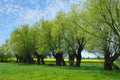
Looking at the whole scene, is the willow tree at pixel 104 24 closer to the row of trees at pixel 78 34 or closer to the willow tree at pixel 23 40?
the row of trees at pixel 78 34

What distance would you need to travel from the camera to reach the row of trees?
3547cm

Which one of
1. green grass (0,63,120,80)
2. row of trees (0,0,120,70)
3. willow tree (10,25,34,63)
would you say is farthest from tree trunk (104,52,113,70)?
willow tree (10,25,34,63)

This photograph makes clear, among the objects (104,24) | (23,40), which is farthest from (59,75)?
(23,40)

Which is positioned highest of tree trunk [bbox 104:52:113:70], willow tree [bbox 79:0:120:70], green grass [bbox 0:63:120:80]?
willow tree [bbox 79:0:120:70]

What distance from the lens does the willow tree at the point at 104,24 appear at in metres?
34.7

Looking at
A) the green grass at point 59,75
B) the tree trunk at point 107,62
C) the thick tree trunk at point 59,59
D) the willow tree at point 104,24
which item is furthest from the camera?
the thick tree trunk at point 59,59

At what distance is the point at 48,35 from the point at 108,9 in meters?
40.0

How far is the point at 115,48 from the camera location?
44406 millimetres

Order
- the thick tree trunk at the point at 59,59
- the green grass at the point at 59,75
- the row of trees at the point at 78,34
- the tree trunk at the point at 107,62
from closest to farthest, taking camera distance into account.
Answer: the green grass at the point at 59,75 → the row of trees at the point at 78,34 → the tree trunk at the point at 107,62 → the thick tree trunk at the point at 59,59

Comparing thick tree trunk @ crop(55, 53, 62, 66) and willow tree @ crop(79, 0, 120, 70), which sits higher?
willow tree @ crop(79, 0, 120, 70)

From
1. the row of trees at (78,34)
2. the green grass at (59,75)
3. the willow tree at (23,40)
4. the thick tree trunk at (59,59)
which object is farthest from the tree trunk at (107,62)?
the willow tree at (23,40)

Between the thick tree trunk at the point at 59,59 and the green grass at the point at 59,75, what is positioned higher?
the thick tree trunk at the point at 59,59

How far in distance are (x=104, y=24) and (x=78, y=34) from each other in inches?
416

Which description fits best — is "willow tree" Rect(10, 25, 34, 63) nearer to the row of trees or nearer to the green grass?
the row of trees
